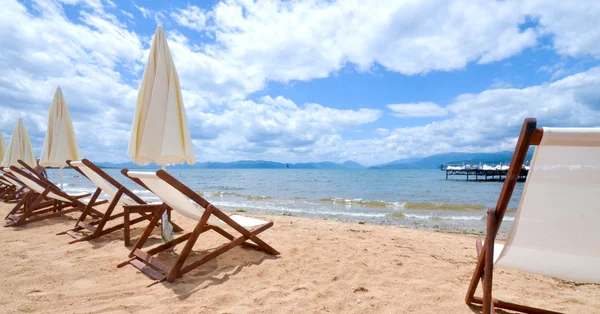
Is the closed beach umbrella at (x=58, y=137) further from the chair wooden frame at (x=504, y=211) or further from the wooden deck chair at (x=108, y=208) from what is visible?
the chair wooden frame at (x=504, y=211)

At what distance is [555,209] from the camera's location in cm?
170

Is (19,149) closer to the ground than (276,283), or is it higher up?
higher up

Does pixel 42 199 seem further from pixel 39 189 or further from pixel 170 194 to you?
pixel 170 194

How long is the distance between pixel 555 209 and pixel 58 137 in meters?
8.90

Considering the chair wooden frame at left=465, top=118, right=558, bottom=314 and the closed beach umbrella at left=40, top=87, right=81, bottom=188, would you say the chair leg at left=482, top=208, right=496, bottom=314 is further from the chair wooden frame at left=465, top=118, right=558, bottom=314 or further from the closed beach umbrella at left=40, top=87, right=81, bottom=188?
the closed beach umbrella at left=40, top=87, right=81, bottom=188

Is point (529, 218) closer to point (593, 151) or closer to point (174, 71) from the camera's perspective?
point (593, 151)

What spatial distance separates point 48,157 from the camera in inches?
287

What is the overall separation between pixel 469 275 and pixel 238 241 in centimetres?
258

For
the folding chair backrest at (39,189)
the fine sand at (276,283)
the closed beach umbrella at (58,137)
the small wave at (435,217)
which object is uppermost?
the closed beach umbrella at (58,137)

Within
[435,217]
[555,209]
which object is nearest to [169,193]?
[555,209]

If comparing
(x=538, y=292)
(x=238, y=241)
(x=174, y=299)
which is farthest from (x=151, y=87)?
(x=538, y=292)

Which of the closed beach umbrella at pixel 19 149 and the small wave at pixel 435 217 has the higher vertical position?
the closed beach umbrella at pixel 19 149

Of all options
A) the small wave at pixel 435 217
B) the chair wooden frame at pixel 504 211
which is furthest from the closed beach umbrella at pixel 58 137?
the small wave at pixel 435 217

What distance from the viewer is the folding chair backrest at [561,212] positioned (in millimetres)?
1528
